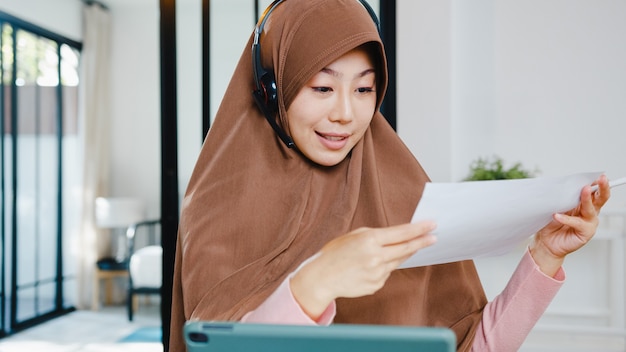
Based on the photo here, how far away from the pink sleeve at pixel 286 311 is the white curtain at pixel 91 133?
4.90 m

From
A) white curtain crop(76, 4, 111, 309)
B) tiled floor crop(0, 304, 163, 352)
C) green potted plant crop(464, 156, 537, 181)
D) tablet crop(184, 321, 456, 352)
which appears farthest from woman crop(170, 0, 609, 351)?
white curtain crop(76, 4, 111, 309)

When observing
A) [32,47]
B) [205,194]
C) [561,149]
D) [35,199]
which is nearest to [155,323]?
[35,199]

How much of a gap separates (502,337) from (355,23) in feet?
1.75

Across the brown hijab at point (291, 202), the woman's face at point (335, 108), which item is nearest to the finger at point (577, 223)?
the brown hijab at point (291, 202)

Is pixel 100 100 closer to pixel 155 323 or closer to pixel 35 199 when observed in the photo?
pixel 35 199

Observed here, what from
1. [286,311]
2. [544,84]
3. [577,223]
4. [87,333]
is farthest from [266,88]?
[87,333]

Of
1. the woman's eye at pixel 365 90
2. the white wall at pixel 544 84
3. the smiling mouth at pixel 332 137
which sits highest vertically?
the white wall at pixel 544 84

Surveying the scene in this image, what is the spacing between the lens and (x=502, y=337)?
3.01 ft

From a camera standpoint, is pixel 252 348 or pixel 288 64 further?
pixel 288 64

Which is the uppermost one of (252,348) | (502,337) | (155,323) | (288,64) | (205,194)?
(288,64)

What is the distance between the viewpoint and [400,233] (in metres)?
0.61

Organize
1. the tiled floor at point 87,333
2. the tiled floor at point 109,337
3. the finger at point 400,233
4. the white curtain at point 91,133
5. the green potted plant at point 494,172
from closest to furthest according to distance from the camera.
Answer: the finger at point 400,233
the green potted plant at point 494,172
the tiled floor at point 109,337
the tiled floor at point 87,333
the white curtain at point 91,133

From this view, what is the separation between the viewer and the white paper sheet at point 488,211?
0.62 meters

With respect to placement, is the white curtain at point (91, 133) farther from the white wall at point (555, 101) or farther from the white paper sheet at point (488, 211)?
the white paper sheet at point (488, 211)
